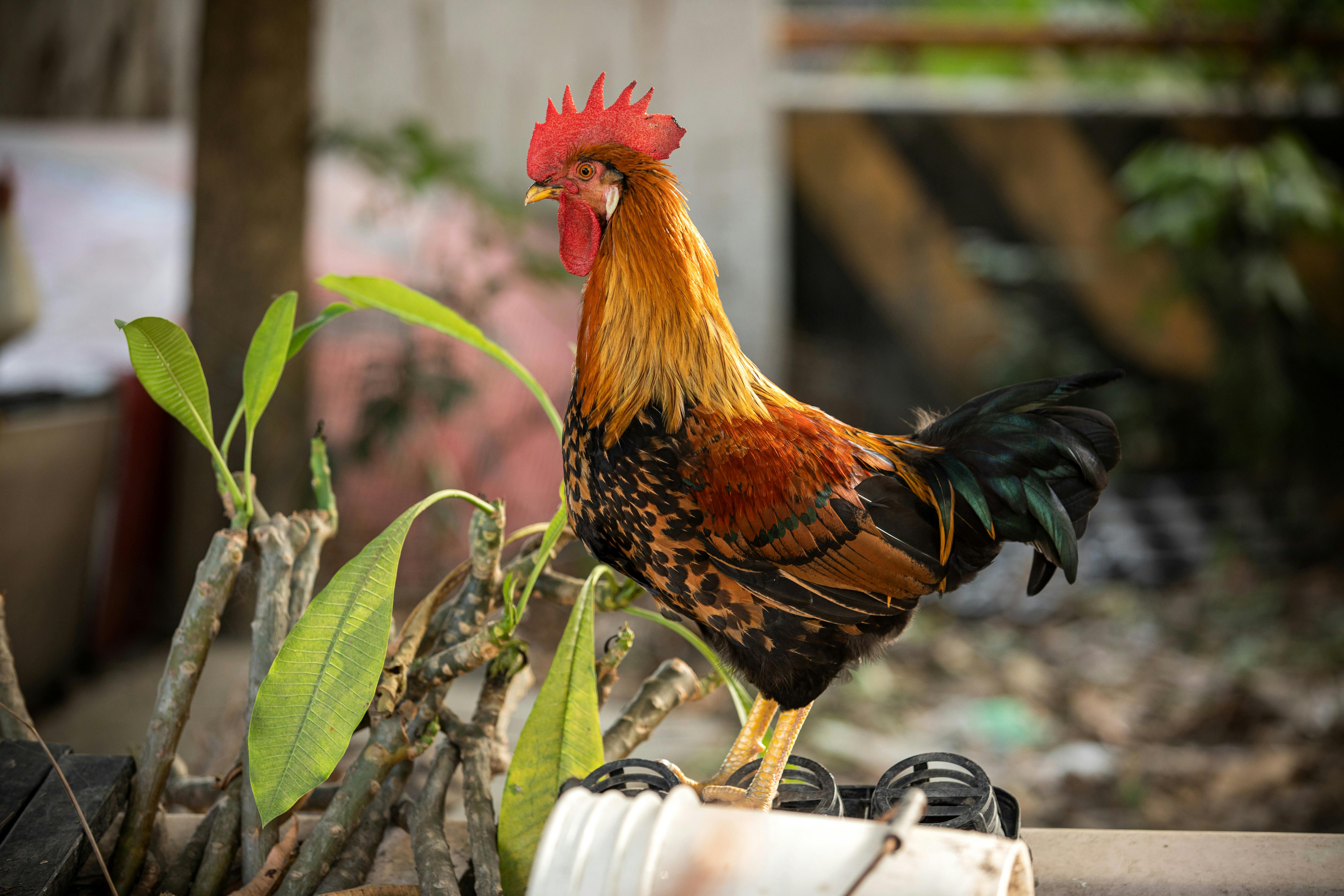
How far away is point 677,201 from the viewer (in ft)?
3.81

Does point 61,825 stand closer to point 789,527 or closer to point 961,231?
point 789,527

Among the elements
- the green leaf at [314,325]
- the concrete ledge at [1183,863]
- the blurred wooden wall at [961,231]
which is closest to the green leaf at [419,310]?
the green leaf at [314,325]

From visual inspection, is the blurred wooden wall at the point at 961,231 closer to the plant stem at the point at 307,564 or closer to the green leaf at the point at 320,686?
the plant stem at the point at 307,564

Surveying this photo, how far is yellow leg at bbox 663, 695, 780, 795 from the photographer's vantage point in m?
1.26

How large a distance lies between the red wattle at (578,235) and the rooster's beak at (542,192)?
10mm

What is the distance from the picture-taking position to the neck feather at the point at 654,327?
1.13 meters

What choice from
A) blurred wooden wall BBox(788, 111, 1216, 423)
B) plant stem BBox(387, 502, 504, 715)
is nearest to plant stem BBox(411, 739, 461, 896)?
plant stem BBox(387, 502, 504, 715)

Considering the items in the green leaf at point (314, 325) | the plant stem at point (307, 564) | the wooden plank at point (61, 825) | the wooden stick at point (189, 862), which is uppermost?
the green leaf at point (314, 325)

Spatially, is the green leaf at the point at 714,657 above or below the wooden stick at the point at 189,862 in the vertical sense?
above

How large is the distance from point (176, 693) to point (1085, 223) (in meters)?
4.34

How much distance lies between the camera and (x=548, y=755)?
109 cm

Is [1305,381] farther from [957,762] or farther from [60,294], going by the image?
[60,294]

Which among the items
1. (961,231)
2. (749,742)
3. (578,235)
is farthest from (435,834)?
(961,231)

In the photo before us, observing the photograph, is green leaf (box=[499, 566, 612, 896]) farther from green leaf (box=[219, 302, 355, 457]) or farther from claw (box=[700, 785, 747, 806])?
green leaf (box=[219, 302, 355, 457])
